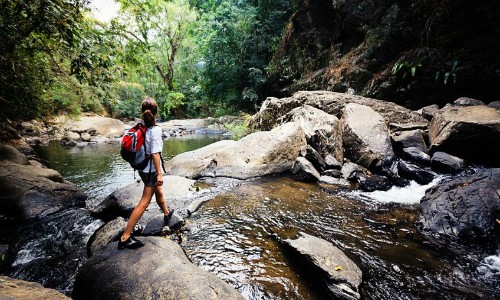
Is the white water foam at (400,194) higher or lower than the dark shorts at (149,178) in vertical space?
lower

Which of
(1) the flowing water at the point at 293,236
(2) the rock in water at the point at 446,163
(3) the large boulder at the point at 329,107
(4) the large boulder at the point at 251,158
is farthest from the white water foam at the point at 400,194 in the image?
(3) the large boulder at the point at 329,107

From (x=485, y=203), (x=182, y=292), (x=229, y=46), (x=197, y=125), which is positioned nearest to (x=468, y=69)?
(x=485, y=203)

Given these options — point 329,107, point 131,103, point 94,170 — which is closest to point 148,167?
point 94,170

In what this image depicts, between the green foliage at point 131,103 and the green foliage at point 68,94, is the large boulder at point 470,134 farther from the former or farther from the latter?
the green foliage at point 131,103

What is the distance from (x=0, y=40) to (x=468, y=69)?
12483mm

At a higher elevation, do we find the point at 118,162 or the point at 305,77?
the point at 305,77

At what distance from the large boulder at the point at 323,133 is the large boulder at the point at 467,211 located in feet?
11.1

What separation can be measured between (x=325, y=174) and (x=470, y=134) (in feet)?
12.2

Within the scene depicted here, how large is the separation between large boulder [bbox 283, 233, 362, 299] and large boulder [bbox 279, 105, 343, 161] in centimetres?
485

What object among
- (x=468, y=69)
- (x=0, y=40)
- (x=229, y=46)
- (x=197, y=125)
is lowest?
(x=197, y=125)

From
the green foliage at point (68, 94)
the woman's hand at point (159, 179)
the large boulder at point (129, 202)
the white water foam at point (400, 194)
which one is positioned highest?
the green foliage at point (68, 94)

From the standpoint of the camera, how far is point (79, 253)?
12.7 feet

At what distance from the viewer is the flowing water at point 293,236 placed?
2.88 metres

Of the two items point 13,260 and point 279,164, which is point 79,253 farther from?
point 279,164
